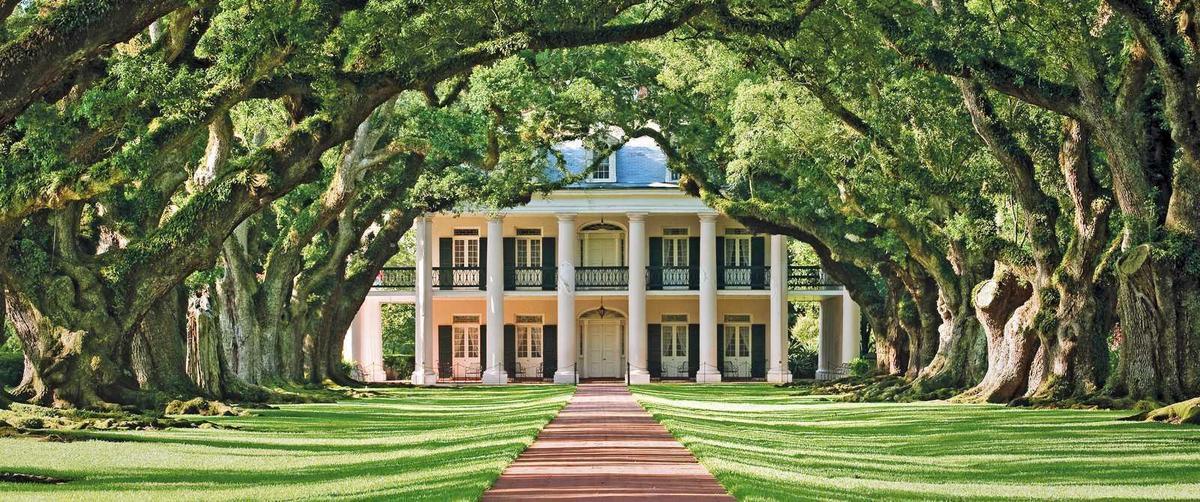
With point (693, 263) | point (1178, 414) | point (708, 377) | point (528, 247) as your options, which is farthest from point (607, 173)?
point (1178, 414)

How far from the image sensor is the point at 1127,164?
2281 cm

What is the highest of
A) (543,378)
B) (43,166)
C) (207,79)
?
(207,79)

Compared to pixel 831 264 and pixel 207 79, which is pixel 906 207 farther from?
pixel 207 79

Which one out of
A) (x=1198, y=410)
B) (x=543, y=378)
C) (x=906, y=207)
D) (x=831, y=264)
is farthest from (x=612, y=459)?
(x=543, y=378)

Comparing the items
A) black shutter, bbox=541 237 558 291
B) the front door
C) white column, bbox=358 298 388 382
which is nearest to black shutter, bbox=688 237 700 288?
the front door

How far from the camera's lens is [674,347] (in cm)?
5753

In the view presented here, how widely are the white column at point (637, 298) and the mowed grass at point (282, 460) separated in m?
26.6

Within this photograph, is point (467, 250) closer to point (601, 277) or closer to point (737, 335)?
point (601, 277)

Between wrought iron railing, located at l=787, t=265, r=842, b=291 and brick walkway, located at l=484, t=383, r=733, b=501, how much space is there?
3075 cm

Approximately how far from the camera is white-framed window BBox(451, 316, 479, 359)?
57.7 meters

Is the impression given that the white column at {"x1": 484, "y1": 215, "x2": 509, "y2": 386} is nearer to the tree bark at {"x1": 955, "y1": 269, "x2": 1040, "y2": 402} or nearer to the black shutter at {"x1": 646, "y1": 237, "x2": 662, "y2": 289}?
the black shutter at {"x1": 646, "y1": 237, "x2": 662, "y2": 289}

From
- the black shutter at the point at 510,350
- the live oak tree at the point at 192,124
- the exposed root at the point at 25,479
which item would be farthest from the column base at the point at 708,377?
the exposed root at the point at 25,479

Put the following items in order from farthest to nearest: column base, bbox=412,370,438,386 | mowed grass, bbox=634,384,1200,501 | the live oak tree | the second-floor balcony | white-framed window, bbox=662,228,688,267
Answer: white-framed window, bbox=662,228,688,267 < the second-floor balcony < column base, bbox=412,370,438,386 < the live oak tree < mowed grass, bbox=634,384,1200,501

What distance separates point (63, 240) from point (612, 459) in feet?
30.7
